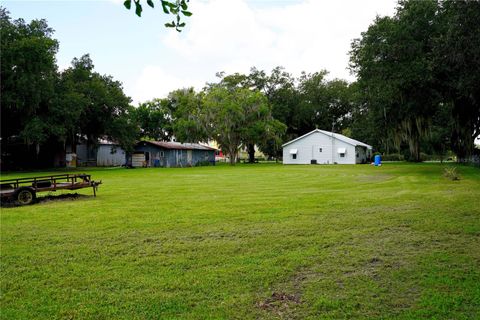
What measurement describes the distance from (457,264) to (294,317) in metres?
2.69

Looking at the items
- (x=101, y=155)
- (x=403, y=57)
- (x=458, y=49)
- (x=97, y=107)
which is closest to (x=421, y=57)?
(x=403, y=57)

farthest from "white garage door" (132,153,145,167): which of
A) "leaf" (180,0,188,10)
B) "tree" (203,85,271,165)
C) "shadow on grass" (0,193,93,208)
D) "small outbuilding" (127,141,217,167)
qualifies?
"leaf" (180,0,188,10)

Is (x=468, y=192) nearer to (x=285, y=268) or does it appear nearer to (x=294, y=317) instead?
(x=285, y=268)

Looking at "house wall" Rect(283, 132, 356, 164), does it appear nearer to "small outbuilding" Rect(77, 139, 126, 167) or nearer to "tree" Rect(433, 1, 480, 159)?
"small outbuilding" Rect(77, 139, 126, 167)

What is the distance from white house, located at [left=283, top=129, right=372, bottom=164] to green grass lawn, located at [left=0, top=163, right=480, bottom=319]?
128 feet

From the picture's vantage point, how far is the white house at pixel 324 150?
156 ft

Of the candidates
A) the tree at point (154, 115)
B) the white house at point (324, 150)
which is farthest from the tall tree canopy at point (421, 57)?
the tree at point (154, 115)

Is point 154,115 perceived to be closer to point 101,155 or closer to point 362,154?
point 101,155

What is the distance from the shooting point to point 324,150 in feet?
162

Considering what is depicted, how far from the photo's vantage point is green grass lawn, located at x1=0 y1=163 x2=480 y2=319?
391 centimetres

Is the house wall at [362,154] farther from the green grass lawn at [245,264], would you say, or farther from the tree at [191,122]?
the green grass lawn at [245,264]

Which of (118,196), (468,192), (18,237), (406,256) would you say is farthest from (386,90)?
(18,237)

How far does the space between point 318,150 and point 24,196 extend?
41.6 meters

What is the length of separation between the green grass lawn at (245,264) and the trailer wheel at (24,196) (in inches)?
90.9
